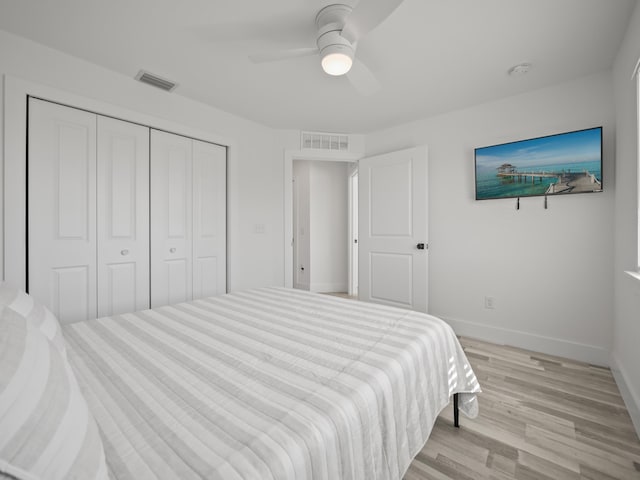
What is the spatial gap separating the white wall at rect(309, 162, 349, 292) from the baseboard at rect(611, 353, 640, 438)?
138 inches

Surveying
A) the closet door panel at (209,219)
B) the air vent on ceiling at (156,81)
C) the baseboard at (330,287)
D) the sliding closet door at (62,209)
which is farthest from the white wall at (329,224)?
the sliding closet door at (62,209)

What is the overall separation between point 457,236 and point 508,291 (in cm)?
71

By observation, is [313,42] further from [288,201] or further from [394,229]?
A: [394,229]

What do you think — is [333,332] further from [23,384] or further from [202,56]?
[202,56]

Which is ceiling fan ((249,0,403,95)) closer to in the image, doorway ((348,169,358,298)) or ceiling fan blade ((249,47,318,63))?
ceiling fan blade ((249,47,318,63))

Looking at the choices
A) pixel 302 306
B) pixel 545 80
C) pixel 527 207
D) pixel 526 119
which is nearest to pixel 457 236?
pixel 527 207

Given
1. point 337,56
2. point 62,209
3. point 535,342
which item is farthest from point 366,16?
point 535,342

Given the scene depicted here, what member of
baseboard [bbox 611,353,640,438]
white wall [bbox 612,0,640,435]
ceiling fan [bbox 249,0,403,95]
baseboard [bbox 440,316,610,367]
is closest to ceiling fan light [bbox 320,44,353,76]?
ceiling fan [bbox 249,0,403,95]

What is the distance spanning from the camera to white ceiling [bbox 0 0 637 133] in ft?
5.37

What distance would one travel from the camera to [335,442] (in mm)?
753

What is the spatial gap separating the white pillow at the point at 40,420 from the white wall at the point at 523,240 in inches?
125

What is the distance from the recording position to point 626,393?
1.79 metres

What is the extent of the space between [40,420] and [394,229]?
10.6ft

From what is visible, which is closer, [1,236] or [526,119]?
[1,236]
